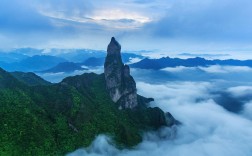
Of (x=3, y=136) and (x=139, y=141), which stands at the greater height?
(x=3, y=136)

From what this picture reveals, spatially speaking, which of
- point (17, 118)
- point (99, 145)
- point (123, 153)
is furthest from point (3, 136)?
point (123, 153)

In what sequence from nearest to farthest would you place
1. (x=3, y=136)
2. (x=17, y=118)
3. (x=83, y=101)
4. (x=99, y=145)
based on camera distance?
(x=3, y=136) < (x=17, y=118) < (x=99, y=145) < (x=83, y=101)

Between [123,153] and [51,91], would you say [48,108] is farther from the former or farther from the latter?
[123,153]

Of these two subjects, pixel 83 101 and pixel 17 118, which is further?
pixel 83 101

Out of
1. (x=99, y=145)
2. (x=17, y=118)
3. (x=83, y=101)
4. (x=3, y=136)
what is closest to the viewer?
(x=3, y=136)

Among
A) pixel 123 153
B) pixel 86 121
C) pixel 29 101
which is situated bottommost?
pixel 123 153

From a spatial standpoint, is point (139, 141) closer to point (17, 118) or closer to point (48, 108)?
point (48, 108)

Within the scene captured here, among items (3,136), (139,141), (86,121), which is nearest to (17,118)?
(3,136)

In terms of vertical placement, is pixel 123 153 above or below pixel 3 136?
below

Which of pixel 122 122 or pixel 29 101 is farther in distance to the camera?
pixel 122 122
